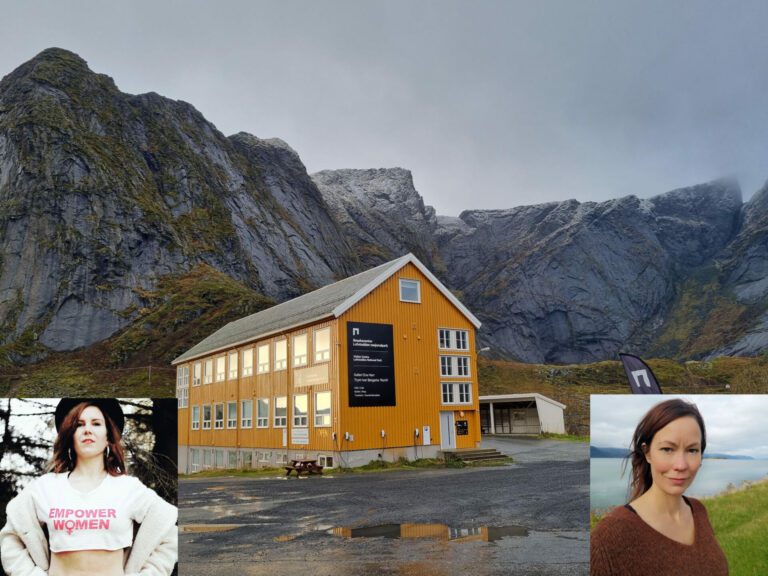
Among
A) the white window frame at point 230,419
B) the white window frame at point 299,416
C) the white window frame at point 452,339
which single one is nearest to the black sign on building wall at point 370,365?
the white window frame at point 299,416

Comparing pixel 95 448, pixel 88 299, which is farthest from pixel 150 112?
pixel 95 448

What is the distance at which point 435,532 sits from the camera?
13820mm

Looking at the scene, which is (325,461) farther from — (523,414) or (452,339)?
(523,414)

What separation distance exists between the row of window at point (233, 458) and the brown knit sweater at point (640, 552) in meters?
26.8

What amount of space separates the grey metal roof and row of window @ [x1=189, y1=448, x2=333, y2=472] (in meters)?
6.71

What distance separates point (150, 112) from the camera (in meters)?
107

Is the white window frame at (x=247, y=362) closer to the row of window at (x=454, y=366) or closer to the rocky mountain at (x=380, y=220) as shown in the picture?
the row of window at (x=454, y=366)

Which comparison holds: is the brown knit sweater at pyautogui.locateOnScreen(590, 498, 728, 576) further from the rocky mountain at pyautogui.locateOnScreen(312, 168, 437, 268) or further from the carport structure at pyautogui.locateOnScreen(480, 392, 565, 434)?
the rocky mountain at pyautogui.locateOnScreen(312, 168, 437, 268)

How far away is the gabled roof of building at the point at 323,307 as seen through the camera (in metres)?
33.0

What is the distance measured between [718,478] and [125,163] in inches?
3751

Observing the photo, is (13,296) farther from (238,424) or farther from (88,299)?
(238,424)

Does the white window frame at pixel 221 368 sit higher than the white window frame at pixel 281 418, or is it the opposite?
the white window frame at pixel 221 368

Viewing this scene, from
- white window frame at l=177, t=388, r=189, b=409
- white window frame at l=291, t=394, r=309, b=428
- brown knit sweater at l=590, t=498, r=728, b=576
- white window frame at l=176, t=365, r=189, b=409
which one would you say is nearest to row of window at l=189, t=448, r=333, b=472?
white window frame at l=291, t=394, r=309, b=428

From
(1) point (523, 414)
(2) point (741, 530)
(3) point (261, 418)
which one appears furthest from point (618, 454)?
(1) point (523, 414)
